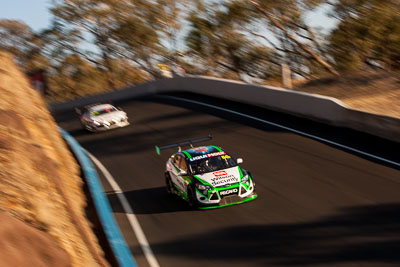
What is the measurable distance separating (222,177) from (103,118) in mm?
14794

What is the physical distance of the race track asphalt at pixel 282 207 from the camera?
1131cm

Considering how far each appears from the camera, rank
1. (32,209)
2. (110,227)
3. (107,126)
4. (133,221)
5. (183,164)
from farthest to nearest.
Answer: (107,126)
(183,164)
(133,221)
(110,227)
(32,209)

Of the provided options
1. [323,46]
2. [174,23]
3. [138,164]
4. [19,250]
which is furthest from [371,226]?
[174,23]

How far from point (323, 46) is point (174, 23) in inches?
861

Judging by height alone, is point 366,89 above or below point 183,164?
below

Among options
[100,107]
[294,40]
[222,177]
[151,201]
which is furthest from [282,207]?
[294,40]

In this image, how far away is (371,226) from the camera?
12.0m

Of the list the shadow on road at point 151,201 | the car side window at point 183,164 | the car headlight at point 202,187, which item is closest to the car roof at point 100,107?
the shadow on road at point 151,201

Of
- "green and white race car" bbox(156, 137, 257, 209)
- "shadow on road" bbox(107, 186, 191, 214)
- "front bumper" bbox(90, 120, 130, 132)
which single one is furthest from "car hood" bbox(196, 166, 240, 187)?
"front bumper" bbox(90, 120, 130, 132)

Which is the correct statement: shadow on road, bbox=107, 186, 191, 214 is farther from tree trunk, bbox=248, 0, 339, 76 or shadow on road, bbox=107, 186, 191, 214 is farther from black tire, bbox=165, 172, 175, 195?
tree trunk, bbox=248, 0, 339, 76

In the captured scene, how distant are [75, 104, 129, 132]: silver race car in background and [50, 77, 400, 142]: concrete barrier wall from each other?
539 cm

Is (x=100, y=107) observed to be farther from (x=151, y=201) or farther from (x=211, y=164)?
(x=211, y=164)

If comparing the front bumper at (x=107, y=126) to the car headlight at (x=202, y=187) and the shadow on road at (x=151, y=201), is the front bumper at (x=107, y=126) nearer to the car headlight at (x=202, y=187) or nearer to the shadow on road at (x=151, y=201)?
the shadow on road at (x=151, y=201)

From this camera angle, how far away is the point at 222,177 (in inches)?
574
